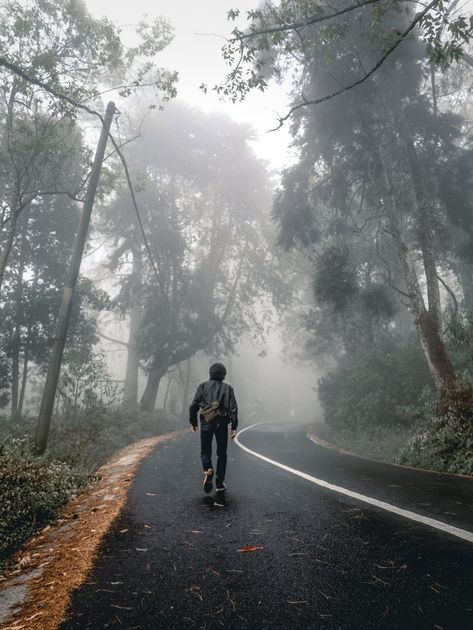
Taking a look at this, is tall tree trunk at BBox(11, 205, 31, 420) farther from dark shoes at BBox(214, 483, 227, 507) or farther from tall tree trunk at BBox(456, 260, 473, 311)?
tall tree trunk at BBox(456, 260, 473, 311)

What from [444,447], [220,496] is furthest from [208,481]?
[444,447]

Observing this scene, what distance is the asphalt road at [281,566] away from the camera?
237cm

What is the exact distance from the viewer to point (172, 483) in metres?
6.64

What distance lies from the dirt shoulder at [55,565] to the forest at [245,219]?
1.11 feet

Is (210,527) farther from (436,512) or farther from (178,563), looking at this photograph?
(436,512)

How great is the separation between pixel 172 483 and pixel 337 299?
958 cm

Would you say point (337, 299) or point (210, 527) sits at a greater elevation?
point (337, 299)

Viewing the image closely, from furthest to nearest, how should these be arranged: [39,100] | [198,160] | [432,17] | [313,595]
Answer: [198,160] < [39,100] < [432,17] < [313,595]

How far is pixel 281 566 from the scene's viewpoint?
3096 millimetres

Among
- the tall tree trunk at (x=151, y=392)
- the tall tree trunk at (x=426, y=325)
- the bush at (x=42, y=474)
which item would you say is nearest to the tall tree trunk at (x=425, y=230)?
the tall tree trunk at (x=426, y=325)

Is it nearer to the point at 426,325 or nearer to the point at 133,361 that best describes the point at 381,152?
the point at 426,325

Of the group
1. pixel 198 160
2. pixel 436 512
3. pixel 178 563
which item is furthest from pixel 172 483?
pixel 198 160

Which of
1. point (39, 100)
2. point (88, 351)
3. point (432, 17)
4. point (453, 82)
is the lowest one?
point (88, 351)

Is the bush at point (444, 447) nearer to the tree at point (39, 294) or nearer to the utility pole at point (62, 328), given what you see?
the utility pole at point (62, 328)
